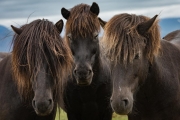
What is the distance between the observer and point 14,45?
519 centimetres

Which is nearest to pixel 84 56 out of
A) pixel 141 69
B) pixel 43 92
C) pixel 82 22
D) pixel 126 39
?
pixel 82 22

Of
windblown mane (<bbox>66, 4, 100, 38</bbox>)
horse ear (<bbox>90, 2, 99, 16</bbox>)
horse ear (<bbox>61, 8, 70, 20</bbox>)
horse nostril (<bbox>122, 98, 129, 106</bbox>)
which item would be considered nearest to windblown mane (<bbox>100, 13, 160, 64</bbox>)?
horse nostril (<bbox>122, 98, 129, 106</bbox>)

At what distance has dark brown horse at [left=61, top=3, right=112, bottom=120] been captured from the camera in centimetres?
635

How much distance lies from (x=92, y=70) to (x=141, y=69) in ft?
4.89

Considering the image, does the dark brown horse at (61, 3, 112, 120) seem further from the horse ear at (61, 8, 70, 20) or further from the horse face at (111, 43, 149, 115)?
the horse face at (111, 43, 149, 115)

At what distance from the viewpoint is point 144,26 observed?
16.8 ft

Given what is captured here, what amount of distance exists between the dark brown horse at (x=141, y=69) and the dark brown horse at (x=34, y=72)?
679 millimetres

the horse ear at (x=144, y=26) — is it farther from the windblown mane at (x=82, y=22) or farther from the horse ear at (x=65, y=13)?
the horse ear at (x=65, y=13)

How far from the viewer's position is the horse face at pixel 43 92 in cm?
459

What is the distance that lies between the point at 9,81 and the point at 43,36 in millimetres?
883

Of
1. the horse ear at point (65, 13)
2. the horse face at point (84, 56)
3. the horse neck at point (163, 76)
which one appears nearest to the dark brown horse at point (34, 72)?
the horse face at point (84, 56)

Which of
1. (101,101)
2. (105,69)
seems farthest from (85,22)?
(101,101)

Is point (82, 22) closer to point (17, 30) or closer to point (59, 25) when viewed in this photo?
point (59, 25)

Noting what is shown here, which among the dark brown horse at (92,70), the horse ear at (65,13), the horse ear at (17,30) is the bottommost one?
the dark brown horse at (92,70)
